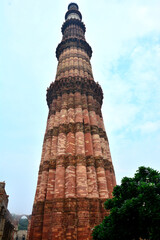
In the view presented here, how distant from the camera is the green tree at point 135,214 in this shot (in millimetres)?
5691

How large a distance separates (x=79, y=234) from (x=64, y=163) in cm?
421

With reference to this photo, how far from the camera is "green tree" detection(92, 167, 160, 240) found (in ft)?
18.7

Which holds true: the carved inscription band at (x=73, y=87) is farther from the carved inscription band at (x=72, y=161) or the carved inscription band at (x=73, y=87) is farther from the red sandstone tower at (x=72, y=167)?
the carved inscription band at (x=72, y=161)

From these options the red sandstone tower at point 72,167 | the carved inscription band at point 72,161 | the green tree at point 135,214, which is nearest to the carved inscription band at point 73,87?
the red sandstone tower at point 72,167

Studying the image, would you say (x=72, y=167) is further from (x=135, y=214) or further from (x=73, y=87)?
(x=73, y=87)

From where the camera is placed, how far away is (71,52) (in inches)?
901

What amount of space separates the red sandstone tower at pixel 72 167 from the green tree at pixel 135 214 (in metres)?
2.95

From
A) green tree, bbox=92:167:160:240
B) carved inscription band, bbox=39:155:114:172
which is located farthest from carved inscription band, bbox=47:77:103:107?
green tree, bbox=92:167:160:240

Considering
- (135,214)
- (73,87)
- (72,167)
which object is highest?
(73,87)

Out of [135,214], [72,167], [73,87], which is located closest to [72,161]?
[72,167]

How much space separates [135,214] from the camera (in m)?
6.25

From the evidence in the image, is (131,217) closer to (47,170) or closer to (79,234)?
(79,234)

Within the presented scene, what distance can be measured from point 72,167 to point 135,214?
619 centimetres

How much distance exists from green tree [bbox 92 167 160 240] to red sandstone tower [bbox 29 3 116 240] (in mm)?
2946
